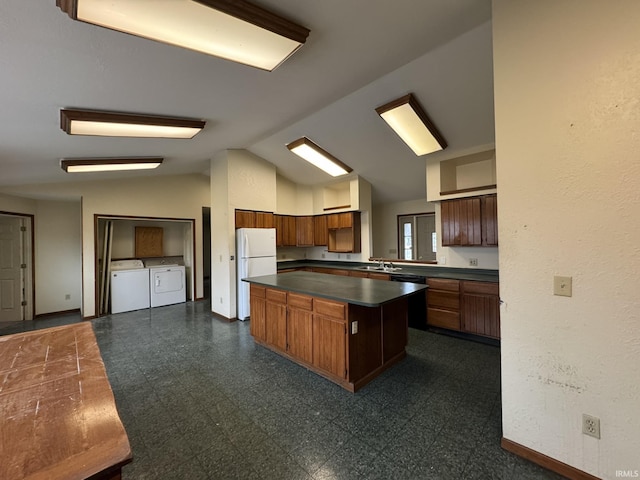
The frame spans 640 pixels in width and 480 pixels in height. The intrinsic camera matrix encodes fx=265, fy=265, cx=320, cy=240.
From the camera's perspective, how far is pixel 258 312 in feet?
11.8

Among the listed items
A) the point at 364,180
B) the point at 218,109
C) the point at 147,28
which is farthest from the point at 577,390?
the point at 364,180

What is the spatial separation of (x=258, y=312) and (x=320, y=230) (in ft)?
9.40

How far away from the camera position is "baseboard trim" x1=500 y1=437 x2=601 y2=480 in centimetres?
153

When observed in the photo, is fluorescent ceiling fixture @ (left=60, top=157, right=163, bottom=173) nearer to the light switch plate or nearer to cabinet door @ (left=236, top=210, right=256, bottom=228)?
cabinet door @ (left=236, top=210, right=256, bottom=228)

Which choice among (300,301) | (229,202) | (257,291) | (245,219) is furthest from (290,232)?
(300,301)

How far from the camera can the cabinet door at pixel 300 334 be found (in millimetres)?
2852

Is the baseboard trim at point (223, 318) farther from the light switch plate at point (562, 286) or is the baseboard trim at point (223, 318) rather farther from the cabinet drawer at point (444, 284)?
the light switch plate at point (562, 286)

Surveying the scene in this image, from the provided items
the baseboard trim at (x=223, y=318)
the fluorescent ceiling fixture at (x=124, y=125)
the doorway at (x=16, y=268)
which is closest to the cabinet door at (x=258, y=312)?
the baseboard trim at (x=223, y=318)

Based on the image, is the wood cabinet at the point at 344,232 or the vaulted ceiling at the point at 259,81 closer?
the vaulted ceiling at the point at 259,81

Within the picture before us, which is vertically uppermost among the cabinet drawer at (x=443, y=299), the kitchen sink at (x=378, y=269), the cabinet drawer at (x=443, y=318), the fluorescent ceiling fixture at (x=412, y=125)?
the fluorescent ceiling fixture at (x=412, y=125)

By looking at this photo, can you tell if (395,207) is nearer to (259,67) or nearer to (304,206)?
(304,206)

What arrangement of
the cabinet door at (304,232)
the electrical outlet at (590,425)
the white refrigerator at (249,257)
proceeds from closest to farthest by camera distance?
1. the electrical outlet at (590,425)
2. the white refrigerator at (249,257)
3. the cabinet door at (304,232)

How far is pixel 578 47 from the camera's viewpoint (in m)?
1.50

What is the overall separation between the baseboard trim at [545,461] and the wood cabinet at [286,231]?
4725mm
